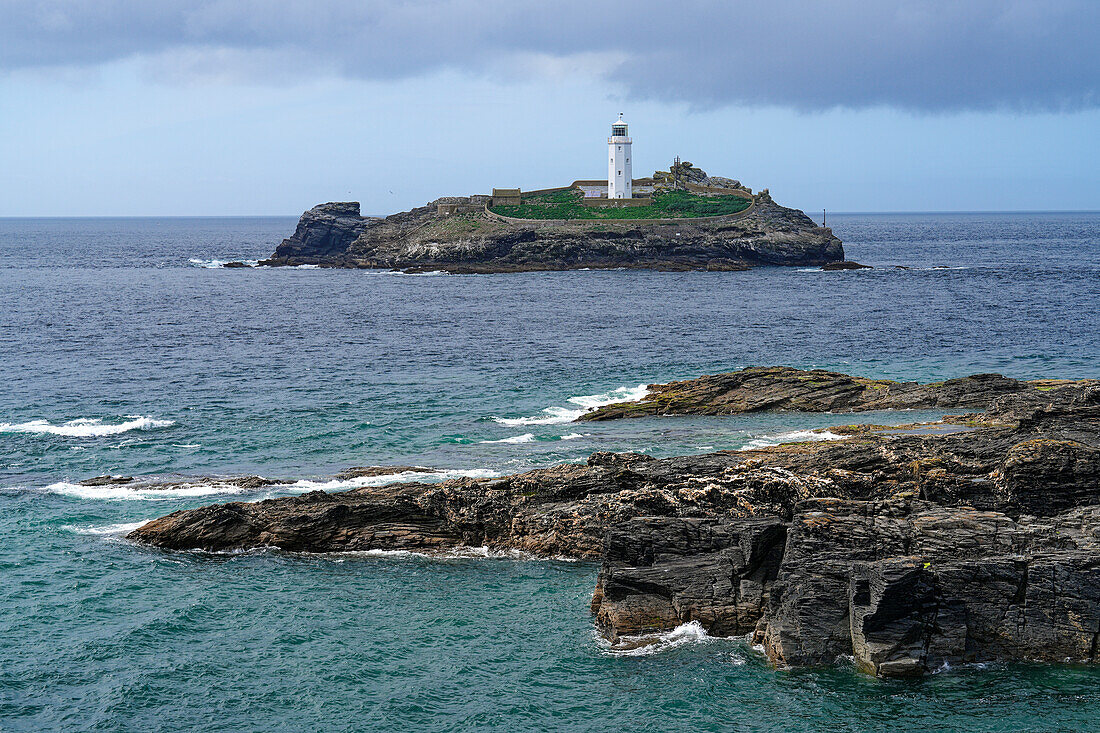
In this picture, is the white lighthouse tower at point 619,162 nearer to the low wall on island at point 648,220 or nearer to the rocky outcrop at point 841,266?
the low wall on island at point 648,220

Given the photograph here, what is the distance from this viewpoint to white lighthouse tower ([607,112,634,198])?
16575cm

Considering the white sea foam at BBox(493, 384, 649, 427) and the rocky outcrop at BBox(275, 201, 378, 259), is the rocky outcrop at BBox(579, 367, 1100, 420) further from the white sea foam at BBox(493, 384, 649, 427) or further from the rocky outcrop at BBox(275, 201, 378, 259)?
the rocky outcrop at BBox(275, 201, 378, 259)

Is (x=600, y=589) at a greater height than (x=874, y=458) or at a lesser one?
lesser

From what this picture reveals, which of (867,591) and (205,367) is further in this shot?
(205,367)

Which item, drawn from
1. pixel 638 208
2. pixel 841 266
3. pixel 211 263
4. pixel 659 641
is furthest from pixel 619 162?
pixel 659 641

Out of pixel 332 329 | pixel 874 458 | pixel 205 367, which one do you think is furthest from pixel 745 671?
pixel 332 329

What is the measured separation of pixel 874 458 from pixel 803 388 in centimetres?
1909

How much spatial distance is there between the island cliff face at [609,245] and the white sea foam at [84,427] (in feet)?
320

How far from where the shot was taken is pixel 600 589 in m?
25.9

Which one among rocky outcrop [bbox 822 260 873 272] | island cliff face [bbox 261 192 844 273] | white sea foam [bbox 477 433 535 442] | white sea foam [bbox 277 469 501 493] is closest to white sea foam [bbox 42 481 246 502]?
white sea foam [bbox 277 469 501 493]

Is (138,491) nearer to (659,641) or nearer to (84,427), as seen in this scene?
(84,427)

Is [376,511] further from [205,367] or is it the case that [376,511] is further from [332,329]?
[332,329]

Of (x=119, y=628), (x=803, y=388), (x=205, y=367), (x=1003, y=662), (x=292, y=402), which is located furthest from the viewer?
(x=205, y=367)

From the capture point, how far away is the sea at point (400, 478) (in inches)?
840
